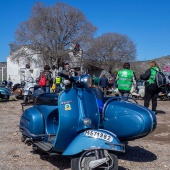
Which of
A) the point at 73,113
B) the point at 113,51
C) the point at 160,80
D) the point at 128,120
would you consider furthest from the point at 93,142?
the point at 113,51

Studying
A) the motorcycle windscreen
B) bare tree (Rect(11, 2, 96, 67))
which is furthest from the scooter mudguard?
bare tree (Rect(11, 2, 96, 67))

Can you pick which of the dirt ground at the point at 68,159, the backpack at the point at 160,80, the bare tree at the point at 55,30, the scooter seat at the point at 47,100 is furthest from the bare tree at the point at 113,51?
the scooter seat at the point at 47,100

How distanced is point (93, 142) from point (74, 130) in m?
0.39

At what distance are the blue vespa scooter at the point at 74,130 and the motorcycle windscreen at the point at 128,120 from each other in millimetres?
259

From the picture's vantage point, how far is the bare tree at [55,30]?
132ft

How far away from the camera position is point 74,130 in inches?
151

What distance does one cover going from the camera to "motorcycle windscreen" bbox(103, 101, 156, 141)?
3893 mm

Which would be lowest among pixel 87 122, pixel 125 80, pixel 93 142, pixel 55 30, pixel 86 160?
pixel 86 160

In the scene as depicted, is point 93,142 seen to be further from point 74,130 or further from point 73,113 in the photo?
point 73,113

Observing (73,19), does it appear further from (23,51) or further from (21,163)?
(21,163)

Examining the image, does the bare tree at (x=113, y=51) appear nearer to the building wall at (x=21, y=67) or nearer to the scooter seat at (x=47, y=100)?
the building wall at (x=21, y=67)

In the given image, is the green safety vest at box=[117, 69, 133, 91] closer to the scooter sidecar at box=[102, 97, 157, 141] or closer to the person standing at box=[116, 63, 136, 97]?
the person standing at box=[116, 63, 136, 97]

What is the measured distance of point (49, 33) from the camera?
4069 centimetres

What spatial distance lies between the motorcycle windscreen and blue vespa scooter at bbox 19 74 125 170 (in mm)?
259
